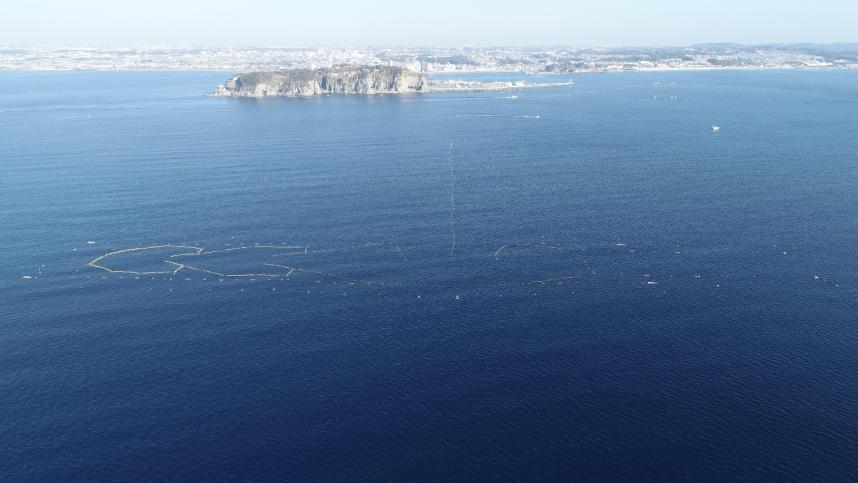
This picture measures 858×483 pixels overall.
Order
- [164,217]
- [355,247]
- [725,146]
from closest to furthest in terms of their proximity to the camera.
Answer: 1. [355,247]
2. [164,217]
3. [725,146]

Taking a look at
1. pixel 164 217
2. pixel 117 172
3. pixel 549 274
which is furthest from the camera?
pixel 117 172

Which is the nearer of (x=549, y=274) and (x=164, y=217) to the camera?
(x=549, y=274)

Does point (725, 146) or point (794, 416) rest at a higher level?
point (725, 146)

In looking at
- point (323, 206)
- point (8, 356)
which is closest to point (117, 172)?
point (323, 206)

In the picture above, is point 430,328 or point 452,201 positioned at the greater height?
point 452,201

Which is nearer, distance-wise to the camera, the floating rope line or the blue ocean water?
the blue ocean water

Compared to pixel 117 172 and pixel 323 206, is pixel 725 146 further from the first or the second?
pixel 117 172

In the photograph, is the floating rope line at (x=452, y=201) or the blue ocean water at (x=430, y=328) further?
the floating rope line at (x=452, y=201)

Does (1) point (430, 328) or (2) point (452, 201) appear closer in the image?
(1) point (430, 328)
